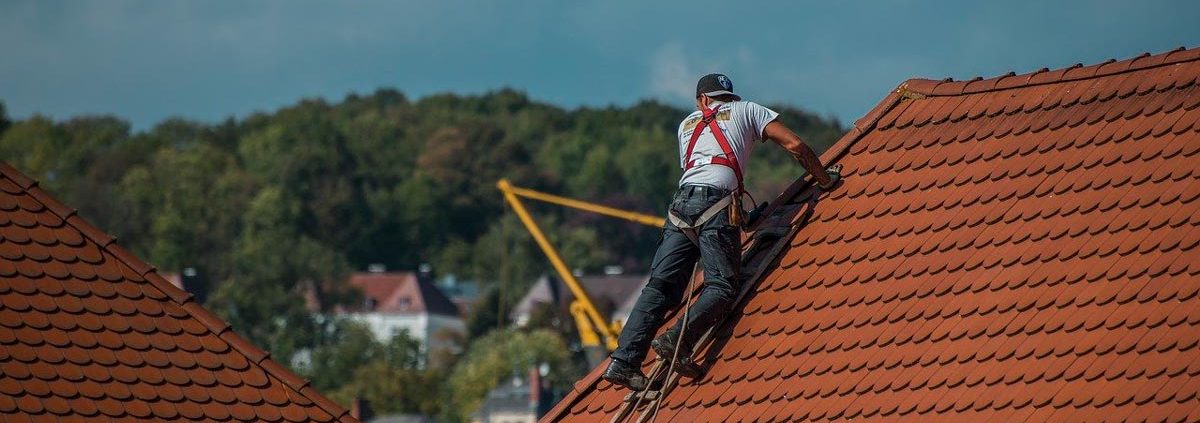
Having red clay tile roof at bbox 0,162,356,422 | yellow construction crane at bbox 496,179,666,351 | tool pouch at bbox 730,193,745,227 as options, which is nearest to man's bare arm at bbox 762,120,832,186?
tool pouch at bbox 730,193,745,227

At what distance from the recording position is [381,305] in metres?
160

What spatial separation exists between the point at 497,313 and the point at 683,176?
415ft

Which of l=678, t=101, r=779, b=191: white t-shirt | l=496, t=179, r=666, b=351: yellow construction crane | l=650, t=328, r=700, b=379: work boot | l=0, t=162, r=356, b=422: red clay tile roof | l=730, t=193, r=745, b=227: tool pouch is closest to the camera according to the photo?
l=0, t=162, r=356, b=422: red clay tile roof

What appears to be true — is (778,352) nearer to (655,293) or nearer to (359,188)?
(655,293)

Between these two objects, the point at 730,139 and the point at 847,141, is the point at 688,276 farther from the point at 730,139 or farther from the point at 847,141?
the point at 847,141

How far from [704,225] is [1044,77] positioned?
205cm

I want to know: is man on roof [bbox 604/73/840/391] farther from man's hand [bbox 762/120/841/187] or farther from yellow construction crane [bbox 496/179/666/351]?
yellow construction crane [bbox 496/179/666/351]

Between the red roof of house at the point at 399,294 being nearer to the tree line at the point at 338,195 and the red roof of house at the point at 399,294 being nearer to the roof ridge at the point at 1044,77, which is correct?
the tree line at the point at 338,195

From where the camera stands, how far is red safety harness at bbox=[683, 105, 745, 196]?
1162 centimetres

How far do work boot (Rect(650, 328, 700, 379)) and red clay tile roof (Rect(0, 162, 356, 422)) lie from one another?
183cm

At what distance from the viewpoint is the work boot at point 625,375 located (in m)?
11.4

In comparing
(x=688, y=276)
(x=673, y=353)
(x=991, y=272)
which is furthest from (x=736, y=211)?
(x=991, y=272)

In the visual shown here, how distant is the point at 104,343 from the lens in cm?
1102

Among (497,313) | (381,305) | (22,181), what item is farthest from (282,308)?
(22,181)
